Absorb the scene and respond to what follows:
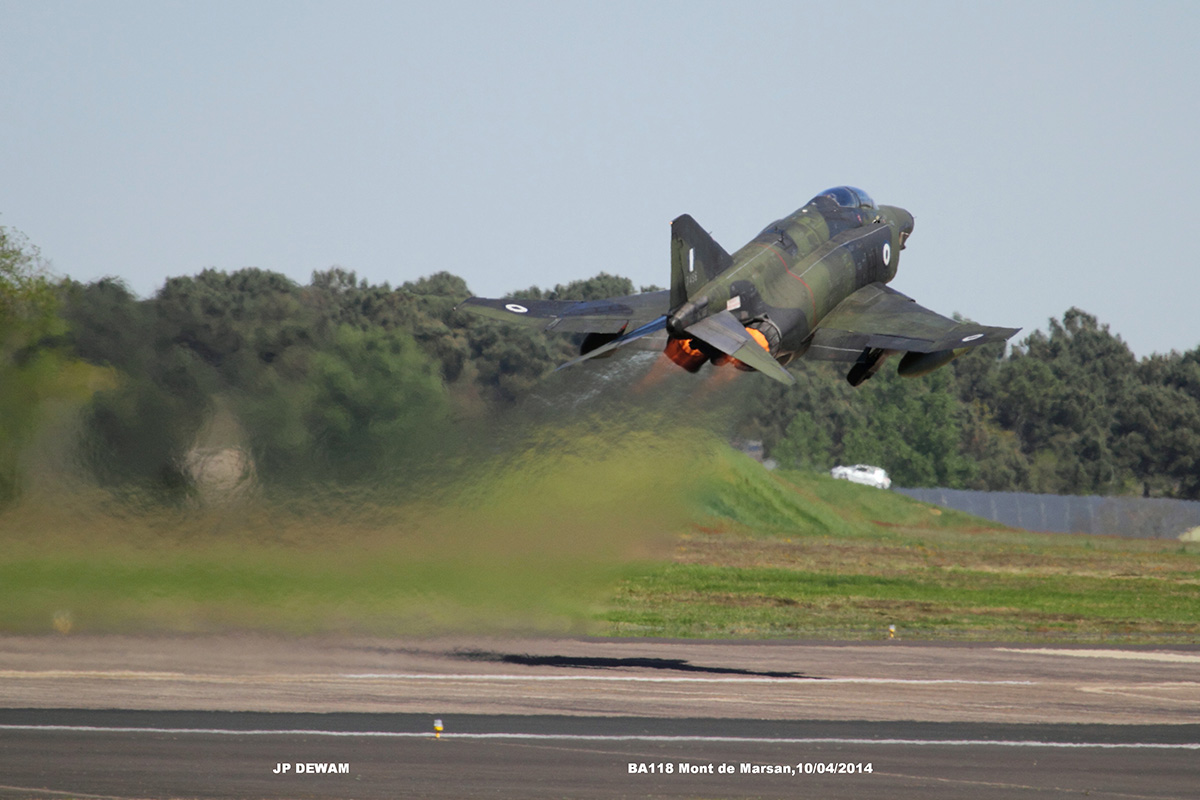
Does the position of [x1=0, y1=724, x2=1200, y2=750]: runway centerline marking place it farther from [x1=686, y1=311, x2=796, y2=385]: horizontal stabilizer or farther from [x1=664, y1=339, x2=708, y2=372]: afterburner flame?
[x1=664, y1=339, x2=708, y2=372]: afterburner flame

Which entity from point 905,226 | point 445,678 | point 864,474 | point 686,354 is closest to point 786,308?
point 686,354

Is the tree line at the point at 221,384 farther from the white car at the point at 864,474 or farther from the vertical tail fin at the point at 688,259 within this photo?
the white car at the point at 864,474

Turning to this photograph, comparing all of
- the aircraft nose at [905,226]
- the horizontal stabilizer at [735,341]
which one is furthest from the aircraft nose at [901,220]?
the horizontal stabilizer at [735,341]

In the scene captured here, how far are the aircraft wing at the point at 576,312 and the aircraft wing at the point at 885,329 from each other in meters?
3.55

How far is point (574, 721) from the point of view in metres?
22.4

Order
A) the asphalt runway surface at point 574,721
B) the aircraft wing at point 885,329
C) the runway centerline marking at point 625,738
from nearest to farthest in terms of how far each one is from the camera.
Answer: the asphalt runway surface at point 574,721
the runway centerline marking at point 625,738
the aircraft wing at point 885,329

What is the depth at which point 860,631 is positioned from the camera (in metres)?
37.8

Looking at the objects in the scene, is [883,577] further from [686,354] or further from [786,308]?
[686,354]

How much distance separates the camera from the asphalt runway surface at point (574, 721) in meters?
18.1

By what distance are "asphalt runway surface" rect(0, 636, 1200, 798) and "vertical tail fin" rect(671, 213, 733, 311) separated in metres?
7.70

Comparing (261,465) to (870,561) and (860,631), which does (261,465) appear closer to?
(860,631)

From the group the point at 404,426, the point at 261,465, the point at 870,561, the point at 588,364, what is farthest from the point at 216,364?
the point at 870,561

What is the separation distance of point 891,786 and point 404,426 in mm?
12412

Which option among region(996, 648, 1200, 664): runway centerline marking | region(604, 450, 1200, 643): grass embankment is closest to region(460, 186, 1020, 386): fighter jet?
region(604, 450, 1200, 643): grass embankment
